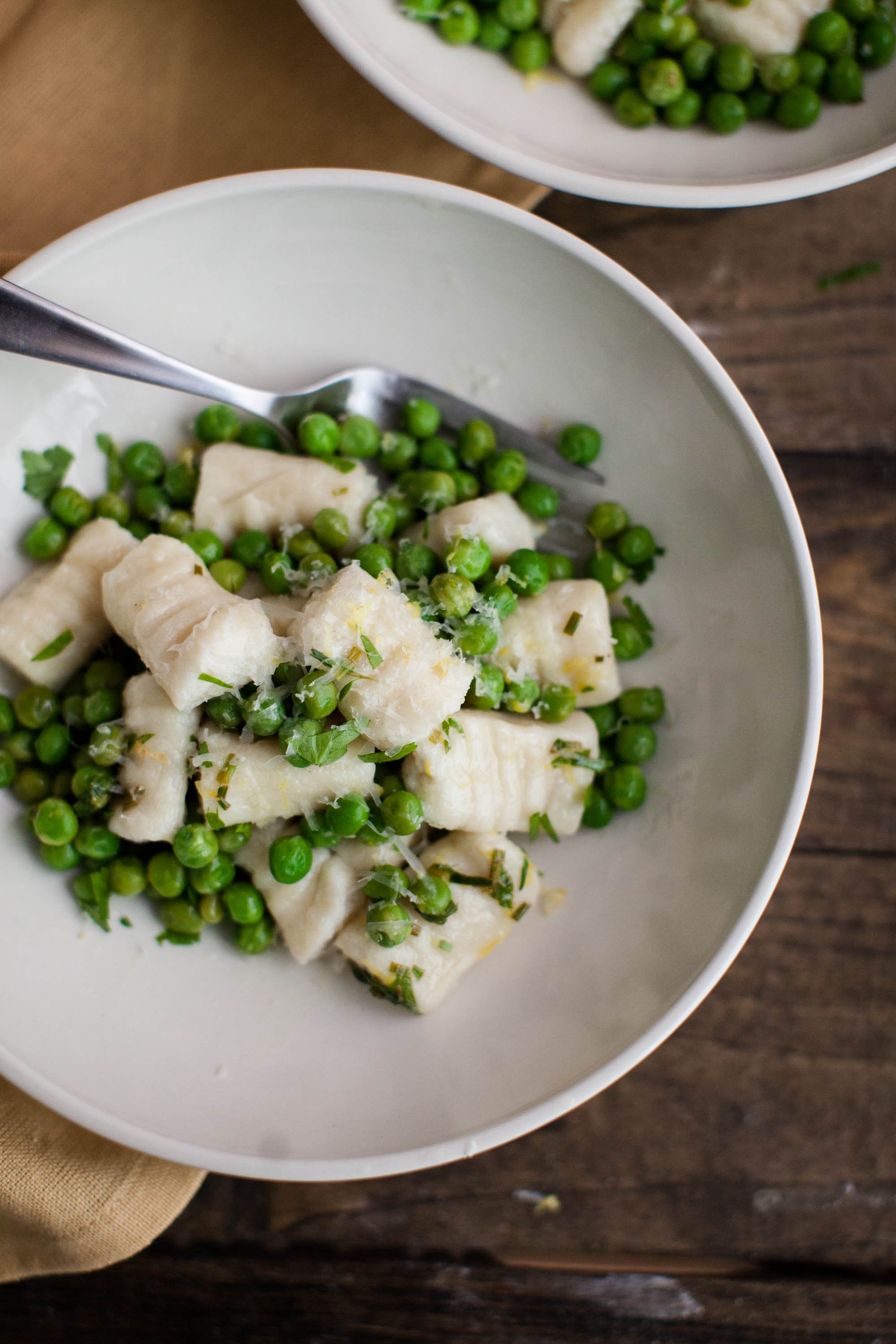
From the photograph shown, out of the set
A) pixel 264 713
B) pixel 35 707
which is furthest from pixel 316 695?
pixel 35 707

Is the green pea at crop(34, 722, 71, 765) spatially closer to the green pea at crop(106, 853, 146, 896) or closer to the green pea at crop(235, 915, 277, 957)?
the green pea at crop(106, 853, 146, 896)

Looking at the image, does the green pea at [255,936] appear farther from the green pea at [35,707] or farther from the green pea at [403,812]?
the green pea at [35,707]

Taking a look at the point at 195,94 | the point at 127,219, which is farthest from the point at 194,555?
the point at 195,94

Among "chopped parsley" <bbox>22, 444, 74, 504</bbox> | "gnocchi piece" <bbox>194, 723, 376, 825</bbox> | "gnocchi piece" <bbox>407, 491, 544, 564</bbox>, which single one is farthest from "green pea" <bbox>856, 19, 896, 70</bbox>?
"chopped parsley" <bbox>22, 444, 74, 504</bbox>

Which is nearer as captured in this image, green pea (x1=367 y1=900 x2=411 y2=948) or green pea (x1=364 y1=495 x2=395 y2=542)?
green pea (x1=367 y1=900 x2=411 y2=948)

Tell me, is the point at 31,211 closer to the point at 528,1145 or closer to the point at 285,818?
the point at 285,818
